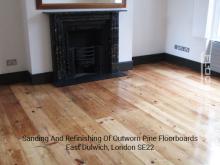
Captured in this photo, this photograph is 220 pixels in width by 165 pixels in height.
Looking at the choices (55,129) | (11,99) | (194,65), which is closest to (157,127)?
(55,129)

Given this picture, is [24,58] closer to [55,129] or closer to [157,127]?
[55,129]

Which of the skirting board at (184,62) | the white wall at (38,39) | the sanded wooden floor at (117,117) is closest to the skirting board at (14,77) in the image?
the sanded wooden floor at (117,117)

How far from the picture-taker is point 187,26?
14.9ft

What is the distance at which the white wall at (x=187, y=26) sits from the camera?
13.9ft

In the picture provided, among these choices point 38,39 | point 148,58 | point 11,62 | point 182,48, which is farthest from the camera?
point 148,58

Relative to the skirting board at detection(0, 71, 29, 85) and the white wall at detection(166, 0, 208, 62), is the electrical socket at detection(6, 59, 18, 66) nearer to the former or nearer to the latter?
the skirting board at detection(0, 71, 29, 85)

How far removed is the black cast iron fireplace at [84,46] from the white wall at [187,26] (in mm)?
1255

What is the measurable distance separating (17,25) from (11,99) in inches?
43.9

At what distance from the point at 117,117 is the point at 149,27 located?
2.46 metres

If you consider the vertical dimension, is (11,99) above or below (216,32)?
below

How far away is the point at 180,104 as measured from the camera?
3203mm

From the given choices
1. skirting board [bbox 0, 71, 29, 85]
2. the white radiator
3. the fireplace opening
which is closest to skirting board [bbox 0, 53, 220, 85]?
skirting board [bbox 0, 71, 29, 85]

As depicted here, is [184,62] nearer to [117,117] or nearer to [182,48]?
[182,48]

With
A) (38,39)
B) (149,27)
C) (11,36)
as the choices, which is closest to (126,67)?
(149,27)
